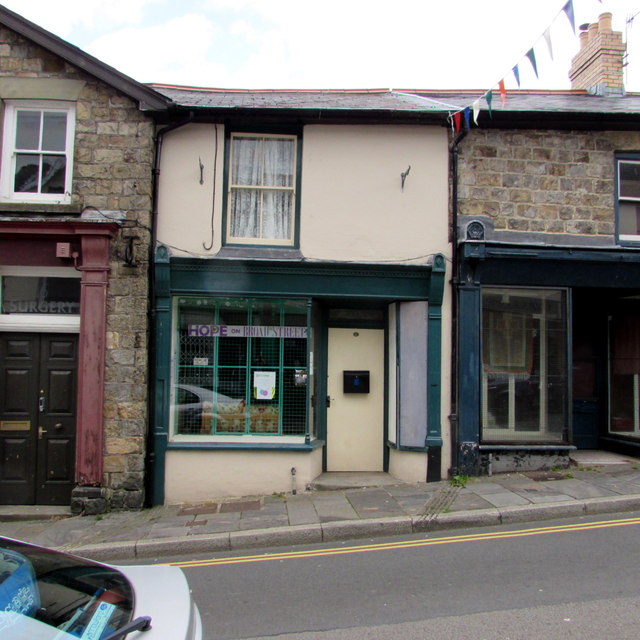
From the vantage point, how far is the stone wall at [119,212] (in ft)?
25.9

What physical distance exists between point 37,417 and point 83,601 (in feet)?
21.7

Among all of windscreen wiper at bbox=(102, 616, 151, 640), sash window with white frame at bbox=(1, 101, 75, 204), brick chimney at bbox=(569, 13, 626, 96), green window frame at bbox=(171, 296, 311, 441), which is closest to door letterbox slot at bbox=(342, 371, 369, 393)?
green window frame at bbox=(171, 296, 311, 441)

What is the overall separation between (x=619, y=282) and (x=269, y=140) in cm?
604

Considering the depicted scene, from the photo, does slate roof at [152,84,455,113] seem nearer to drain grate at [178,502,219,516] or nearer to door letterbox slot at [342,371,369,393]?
door letterbox slot at [342,371,369,393]

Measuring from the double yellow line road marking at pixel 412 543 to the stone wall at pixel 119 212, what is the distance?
2.46 metres

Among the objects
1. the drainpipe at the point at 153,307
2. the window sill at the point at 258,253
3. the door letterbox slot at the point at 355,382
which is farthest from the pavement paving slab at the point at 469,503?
the drainpipe at the point at 153,307

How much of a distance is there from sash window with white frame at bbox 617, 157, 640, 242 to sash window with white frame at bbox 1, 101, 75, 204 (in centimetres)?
871

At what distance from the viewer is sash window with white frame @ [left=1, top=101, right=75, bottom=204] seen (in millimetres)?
8172

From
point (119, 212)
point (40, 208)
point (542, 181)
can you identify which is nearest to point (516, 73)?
point (542, 181)

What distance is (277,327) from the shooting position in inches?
339

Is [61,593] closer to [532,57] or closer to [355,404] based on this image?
[355,404]

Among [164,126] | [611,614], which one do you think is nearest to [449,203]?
[164,126]

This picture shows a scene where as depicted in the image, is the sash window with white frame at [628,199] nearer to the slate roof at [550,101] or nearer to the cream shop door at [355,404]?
the slate roof at [550,101]

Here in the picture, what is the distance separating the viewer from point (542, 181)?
8773 mm
